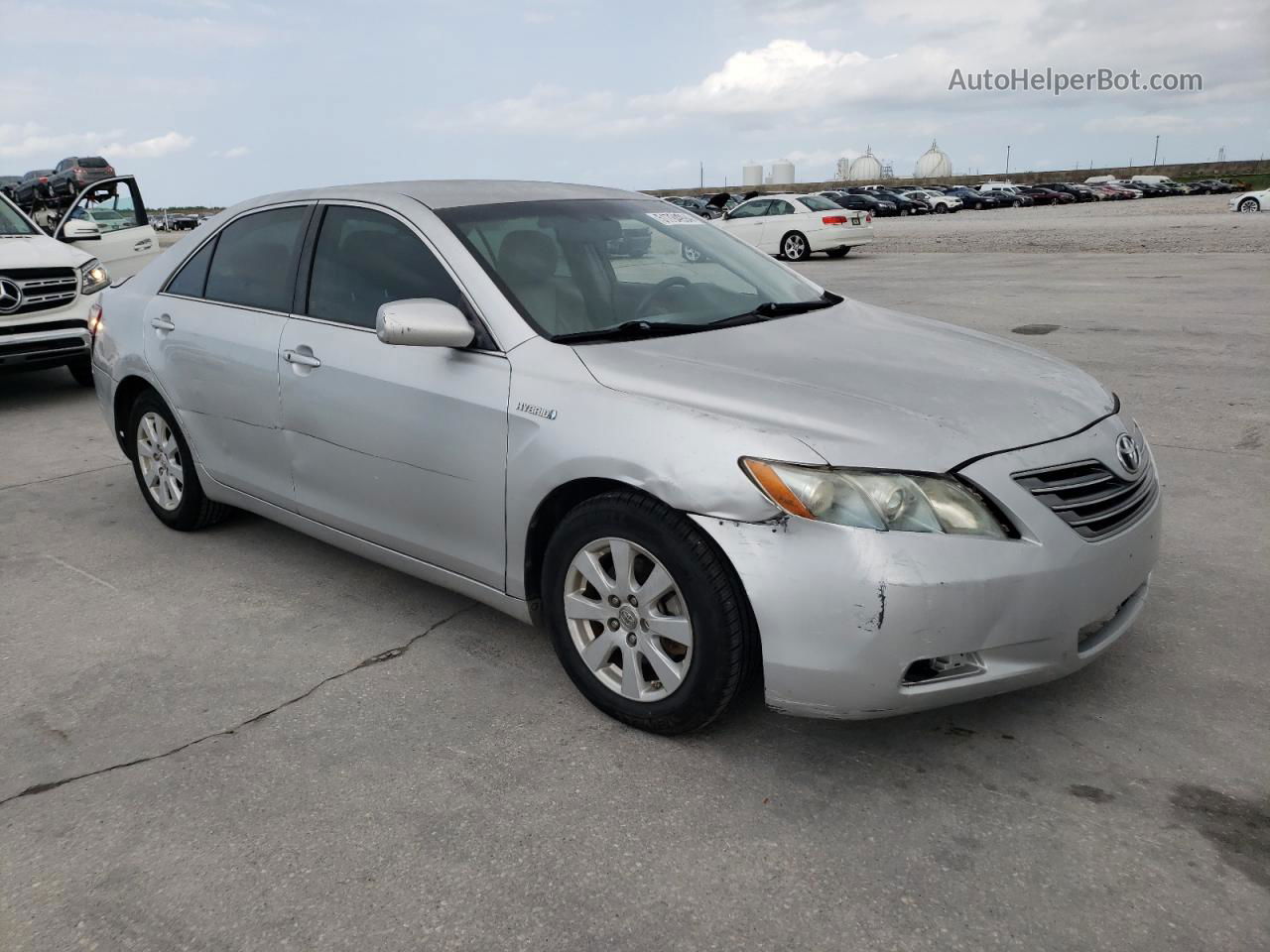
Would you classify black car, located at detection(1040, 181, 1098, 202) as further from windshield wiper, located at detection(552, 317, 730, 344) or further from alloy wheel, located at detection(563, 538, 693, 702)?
alloy wheel, located at detection(563, 538, 693, 702)

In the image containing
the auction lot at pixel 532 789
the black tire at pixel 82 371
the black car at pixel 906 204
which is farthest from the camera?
the black car at pixel 906 204

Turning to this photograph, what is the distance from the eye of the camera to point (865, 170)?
473ft

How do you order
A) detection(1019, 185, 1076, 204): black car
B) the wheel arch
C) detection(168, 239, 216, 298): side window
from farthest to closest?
detection(1019, 185, 1076, 204): black car → the wheel arch → detection(168, 239, 216, 298): side window

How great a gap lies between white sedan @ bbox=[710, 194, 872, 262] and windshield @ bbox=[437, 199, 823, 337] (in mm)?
18432

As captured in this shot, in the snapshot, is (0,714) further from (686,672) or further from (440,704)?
(686,672)

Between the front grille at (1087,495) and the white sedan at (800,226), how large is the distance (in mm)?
19754

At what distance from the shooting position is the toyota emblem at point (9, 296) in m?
8.14

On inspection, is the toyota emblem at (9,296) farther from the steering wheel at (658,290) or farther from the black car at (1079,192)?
the black car at (1079,192)

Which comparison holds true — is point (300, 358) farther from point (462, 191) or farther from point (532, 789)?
point (532, 789)

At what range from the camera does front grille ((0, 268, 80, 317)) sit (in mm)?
8266

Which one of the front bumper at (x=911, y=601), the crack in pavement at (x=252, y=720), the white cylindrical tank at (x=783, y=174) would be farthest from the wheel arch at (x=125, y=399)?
the white cylindrical tank at (x=783, y=174)

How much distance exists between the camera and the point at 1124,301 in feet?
40.2

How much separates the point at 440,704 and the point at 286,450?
1.32 m

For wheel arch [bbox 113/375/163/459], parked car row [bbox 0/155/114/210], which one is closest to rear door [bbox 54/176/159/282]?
parked car row [bbox 0/155/114/210]
